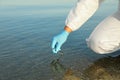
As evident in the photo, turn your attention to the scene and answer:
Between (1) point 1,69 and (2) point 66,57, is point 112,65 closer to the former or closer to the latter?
(2) point 66,57

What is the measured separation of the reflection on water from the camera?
411 centimetres

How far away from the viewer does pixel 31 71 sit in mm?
4285

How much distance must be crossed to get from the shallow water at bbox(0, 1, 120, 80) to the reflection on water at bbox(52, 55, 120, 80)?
0.03 metres

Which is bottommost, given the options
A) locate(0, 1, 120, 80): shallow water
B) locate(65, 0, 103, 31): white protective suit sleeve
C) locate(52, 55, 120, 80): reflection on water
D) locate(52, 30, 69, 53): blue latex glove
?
locate(52, 55, 120, 80): reflection on water

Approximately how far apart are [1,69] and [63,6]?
5028 millimetres

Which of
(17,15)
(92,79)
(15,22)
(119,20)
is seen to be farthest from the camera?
(17,15)

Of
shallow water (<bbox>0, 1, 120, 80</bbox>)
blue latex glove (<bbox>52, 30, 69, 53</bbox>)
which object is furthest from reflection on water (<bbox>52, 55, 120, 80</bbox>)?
blue latex glove (<bbox>52, 30, 69, 53</bbox>)

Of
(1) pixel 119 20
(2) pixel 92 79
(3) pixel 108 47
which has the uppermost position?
(1) pixel 119 20

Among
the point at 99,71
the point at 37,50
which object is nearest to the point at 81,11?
the point at 99,71

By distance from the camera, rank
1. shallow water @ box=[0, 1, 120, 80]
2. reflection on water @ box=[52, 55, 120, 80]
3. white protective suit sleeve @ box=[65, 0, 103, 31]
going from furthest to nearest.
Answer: shallow water @ box=[0, 1, 120, 80] < reflection on water @ box=[52, 55, 120, 80] < white protective suit sleeve @ box=[65, 0, 103, 31]

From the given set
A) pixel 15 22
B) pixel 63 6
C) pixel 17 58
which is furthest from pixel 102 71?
pixel 63 6

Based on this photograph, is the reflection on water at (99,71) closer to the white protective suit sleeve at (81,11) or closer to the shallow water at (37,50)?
the shallow water at (37,50)

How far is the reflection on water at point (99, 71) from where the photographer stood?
4.11 m

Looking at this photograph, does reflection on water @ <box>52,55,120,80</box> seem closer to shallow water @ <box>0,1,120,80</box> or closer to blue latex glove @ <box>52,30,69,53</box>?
shallow water @ <box>0,1,120,80</box>
